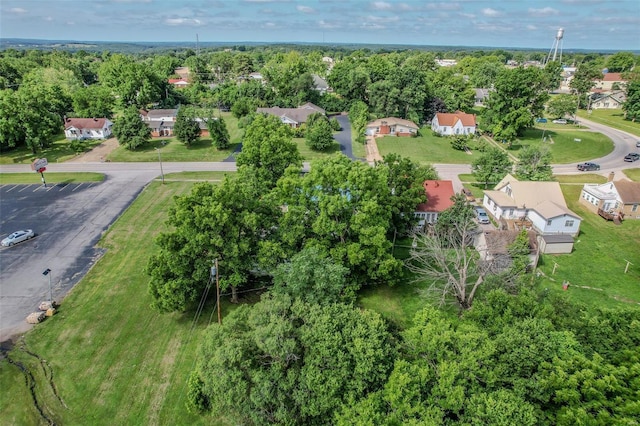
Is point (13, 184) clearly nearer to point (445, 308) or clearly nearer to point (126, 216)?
point (126, 216)

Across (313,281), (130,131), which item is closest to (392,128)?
(130,131)

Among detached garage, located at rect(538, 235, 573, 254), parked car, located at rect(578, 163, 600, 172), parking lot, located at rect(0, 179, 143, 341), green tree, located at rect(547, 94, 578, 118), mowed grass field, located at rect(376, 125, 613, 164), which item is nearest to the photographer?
parking lot, located at rect(0, 179, 143, 341)

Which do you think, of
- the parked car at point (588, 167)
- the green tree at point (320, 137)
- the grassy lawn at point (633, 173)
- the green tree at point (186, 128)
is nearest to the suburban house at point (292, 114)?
the green tree at point (320, 137)

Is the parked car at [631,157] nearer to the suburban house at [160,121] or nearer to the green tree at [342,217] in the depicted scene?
the green tree at [342,217]

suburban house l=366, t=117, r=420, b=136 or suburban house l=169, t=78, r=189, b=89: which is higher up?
suburban house l=169, t=78, r=189, b=89

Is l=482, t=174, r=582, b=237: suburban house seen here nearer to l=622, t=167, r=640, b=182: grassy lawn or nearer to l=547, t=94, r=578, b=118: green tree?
l=622, t=167, r=640, b=182: grassy lawn

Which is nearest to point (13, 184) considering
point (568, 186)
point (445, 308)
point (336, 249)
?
point (336, 249)

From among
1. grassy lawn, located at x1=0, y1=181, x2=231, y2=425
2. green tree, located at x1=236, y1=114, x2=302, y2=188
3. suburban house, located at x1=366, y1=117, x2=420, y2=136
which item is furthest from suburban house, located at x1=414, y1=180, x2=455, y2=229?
suburban house, located at x1=366, y1=117, x2=420, y2=136

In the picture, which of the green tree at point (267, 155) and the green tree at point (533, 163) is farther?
Answer: the green tree at point (533, 163)
